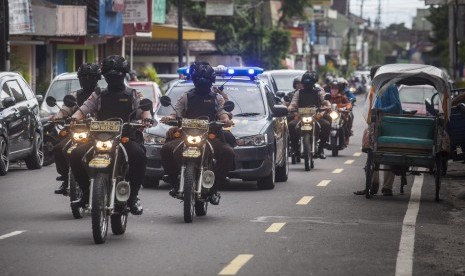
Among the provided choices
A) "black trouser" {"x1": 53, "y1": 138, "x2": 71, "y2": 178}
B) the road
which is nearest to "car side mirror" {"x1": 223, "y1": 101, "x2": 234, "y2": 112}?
the road

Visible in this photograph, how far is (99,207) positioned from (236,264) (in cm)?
165

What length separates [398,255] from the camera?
11.7 metres

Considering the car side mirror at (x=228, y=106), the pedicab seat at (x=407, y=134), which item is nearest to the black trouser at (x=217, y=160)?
the car side mirror at (x=228, y=106)

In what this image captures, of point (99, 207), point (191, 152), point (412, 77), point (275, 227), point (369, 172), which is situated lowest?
point (275, 227)

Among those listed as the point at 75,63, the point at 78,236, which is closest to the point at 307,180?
the point at 78,236

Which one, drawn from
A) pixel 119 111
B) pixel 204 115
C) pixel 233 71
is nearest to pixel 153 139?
pixel 233 71

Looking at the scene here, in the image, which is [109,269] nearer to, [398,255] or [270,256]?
[270,256]

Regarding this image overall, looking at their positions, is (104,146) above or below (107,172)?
above

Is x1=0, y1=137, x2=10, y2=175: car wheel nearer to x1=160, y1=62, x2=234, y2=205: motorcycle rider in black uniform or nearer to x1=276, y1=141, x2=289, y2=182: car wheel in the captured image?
x1=276, y1=141, x2=289, y2=182: car wheel

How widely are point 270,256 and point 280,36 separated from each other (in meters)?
65.0

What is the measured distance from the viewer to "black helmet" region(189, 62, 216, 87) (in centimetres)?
1478

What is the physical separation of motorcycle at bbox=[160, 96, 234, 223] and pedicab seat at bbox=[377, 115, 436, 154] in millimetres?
3778

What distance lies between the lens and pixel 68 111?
1481cm

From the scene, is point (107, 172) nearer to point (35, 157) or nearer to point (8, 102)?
point (8, 102)
